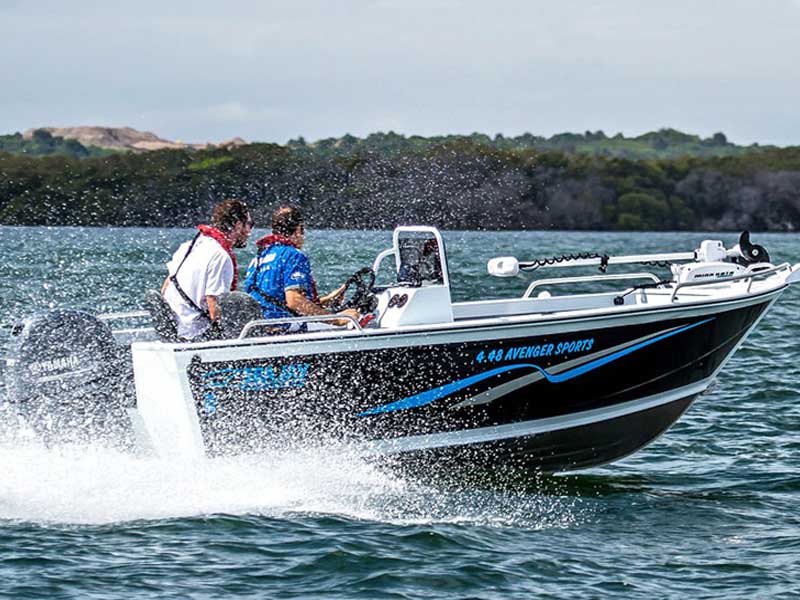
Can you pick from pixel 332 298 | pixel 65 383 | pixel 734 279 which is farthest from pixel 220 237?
pixel 734 279

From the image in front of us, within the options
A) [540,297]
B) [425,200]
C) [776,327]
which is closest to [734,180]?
[425,200]

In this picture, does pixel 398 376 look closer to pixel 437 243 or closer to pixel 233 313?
pixel 437 243

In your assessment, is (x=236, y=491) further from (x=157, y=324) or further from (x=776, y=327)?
(x=776, y=327)

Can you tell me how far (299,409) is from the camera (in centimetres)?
853

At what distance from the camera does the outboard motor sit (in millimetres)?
8602

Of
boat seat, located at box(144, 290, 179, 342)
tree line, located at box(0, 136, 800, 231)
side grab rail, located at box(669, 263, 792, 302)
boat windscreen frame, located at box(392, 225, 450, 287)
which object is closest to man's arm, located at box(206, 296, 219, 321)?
boat seat, located at box(144, 290, 179, 342)

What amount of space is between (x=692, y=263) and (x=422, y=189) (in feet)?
211

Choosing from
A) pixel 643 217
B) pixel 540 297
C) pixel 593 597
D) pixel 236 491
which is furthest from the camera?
pixel 643 217

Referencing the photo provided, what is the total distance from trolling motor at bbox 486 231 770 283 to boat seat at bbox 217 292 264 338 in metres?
2.30

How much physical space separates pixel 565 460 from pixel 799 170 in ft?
287

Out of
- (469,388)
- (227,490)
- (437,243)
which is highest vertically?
(437,243)

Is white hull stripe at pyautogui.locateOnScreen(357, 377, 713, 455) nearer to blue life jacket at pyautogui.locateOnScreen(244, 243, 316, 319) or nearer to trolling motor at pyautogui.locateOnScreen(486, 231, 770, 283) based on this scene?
trolling motor at pyautogui.locateOnScreen(486, 231, 770, 283)

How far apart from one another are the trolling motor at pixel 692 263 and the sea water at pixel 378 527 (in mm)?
1458

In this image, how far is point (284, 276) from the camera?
8.73m
